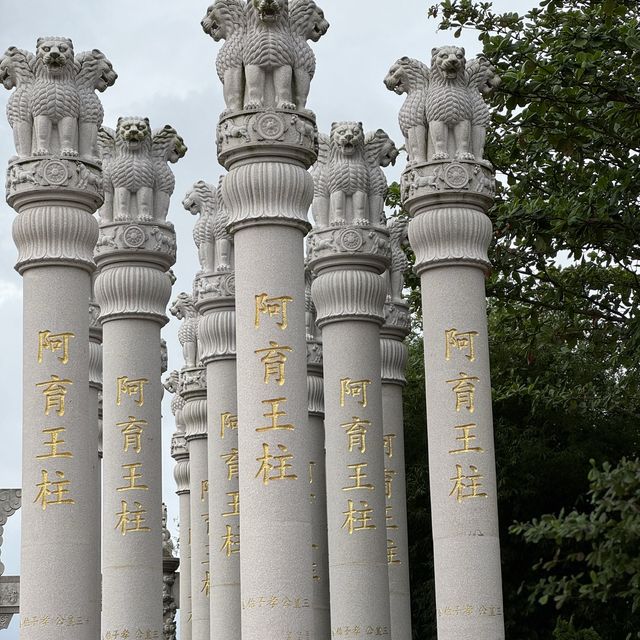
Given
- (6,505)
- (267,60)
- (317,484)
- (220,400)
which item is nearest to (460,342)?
(267,60)

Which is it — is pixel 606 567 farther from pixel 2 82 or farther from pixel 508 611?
pixel 508 611

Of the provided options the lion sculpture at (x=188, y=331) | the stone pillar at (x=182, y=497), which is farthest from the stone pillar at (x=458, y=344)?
the stone pillar at (x=182, y=497)

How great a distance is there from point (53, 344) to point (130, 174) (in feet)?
18.9

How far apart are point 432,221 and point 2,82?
7.46 m

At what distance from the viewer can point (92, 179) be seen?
2489 cm

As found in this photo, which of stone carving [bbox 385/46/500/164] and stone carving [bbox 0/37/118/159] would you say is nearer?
stone carving [bbox 0/37/118/159]

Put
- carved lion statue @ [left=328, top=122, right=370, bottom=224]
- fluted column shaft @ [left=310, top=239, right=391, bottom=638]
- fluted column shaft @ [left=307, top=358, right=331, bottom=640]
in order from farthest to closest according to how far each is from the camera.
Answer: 1. fluted column shaft @ [left=307, top=358, right=331, bottom=640]
2. carved lion statue @ [left=328, top=122, right=370, bottom=224]
3. fluted column shaft @ [left=310, top=239, right=391, bottom=638]

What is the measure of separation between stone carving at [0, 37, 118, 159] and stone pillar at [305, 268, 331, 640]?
7668mm

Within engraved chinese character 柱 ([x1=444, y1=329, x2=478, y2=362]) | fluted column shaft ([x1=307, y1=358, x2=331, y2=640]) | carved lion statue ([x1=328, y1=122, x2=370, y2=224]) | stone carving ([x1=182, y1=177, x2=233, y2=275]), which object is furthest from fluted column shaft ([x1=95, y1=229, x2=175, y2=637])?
engraved chinese character 柱 ([x1=444, y1=329, x2=478, y2=362])

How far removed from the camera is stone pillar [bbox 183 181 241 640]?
3045 cm

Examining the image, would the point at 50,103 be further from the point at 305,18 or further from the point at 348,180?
the point at 348,180

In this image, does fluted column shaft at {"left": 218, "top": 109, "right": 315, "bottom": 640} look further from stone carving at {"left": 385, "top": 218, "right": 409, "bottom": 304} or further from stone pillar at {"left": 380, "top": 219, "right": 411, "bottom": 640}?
stone carving at {"left": 385, "top": 218, "right": 409, "bottom": 304}

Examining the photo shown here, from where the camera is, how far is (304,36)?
24.6 meters

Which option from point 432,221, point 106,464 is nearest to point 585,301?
point 432,221
